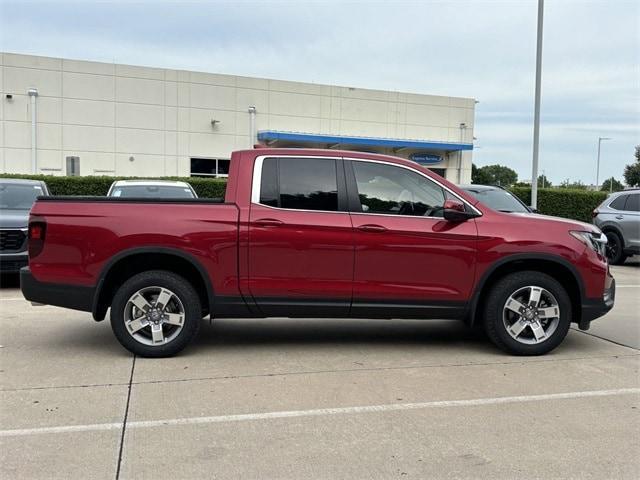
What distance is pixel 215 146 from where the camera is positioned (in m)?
27.5

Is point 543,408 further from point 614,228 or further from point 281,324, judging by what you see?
point 614,228

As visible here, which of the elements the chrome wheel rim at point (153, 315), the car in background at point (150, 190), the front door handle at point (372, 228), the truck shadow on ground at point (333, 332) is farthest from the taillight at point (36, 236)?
the car in background at point (150, 190)

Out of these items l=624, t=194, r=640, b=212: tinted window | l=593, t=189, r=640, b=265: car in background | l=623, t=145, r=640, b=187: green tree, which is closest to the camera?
l=593, t=189, r=640, b=265: car in background

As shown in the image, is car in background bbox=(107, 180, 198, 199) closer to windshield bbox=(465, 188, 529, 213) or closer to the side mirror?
windshield bbox=(465, 188, 529, 213)

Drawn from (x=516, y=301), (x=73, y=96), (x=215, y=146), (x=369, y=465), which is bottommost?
(x=369, y=465)

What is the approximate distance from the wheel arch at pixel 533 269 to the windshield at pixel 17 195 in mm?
7919

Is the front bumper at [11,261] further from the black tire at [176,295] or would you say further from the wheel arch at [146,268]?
the black tire at [176,295]

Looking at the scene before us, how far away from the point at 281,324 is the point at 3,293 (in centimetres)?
472

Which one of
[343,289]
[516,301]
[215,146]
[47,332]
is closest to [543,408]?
[516,301]

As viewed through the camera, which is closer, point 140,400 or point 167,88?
point 140,400

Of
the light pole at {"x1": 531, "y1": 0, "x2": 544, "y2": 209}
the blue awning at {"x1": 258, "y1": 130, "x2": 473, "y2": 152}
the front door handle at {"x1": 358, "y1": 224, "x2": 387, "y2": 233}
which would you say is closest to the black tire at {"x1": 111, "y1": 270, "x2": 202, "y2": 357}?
the front door handle at {"x1": 358, "y1": 224, "x2": 387, "y2": 233}

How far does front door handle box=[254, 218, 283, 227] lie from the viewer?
211 inches

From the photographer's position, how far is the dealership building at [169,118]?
2480 centimetres

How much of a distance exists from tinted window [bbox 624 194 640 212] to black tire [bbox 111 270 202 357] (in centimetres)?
1185
